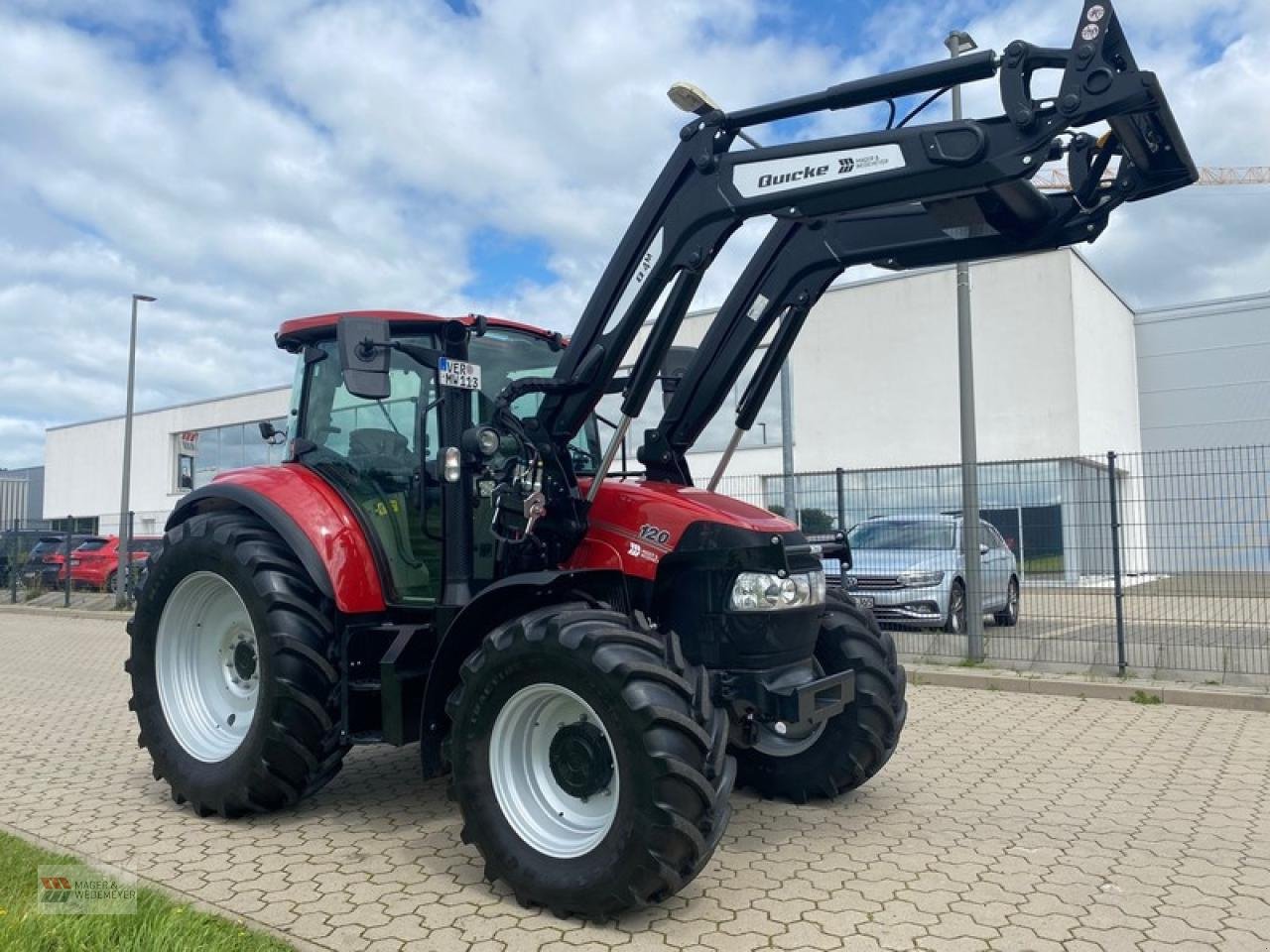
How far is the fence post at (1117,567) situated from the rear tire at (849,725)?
5071 millimetres

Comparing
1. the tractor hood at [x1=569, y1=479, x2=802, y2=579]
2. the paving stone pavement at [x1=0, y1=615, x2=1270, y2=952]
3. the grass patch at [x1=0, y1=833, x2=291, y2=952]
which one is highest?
the tractor hood at [x1=569, y1=479, x2=802, y2=579]

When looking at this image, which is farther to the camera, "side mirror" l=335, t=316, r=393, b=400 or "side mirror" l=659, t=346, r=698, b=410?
"side mirror" l=659, t=346, r=698, b=410

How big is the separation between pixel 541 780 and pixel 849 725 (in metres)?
1.80

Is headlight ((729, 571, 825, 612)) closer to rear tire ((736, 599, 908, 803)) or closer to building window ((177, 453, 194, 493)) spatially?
rear tire ((736, 599, 908, 803))

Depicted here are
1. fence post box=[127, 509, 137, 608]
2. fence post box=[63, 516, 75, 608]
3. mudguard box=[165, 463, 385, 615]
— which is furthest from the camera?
fence post box=[63, 516, 75, 608]

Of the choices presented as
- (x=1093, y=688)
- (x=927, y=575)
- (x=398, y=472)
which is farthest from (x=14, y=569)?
(x=1093, y=688)

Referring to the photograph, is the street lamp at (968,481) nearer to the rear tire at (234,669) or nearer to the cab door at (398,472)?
the cab door at (398,472)

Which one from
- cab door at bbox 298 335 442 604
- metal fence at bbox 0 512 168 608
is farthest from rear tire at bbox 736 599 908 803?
metal fence at bbox 0 512 168 608

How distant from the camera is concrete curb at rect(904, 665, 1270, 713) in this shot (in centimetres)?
832

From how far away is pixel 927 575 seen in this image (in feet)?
37.1

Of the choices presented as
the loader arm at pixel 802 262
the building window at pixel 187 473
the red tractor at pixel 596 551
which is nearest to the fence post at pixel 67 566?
the building window at pixel 187 473

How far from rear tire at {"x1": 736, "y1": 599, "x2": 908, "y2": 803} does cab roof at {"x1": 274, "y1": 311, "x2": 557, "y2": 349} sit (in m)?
2.28

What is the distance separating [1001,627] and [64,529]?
64.0ft

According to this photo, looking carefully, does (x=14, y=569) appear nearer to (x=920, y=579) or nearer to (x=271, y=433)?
(x=271, y=433)
